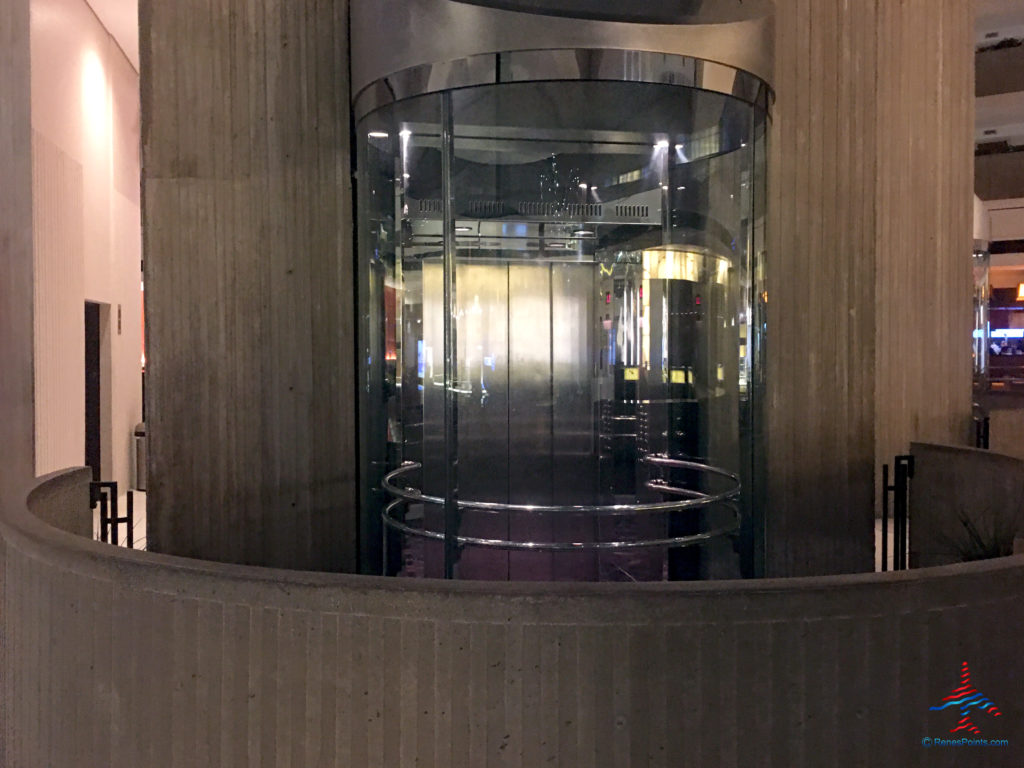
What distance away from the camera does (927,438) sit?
9219 millimetres

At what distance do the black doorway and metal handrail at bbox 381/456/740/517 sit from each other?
26.7 ft

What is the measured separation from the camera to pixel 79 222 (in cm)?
1173

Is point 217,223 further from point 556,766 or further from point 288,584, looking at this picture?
point 556,766

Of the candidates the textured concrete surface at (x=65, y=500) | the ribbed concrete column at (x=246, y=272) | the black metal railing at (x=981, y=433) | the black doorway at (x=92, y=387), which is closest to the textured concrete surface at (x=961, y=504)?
the black metal railing at (x=981, y=433)

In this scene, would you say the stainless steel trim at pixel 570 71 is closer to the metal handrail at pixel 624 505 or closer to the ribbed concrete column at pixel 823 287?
the ribbed concrete column at pixel 823 287

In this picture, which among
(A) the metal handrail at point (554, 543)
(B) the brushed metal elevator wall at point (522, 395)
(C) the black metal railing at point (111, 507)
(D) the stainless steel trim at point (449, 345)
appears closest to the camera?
(D) the stainless steel trim at point (449, 345)

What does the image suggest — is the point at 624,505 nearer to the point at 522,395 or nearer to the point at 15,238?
the point at 522,395

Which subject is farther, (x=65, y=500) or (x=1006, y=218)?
(x=1006, y=218)

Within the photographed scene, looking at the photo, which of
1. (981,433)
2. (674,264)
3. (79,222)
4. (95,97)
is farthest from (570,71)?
(95,97)

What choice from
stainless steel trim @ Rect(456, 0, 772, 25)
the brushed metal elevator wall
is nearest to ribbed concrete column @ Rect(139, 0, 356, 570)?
the brushed metal elevator wall

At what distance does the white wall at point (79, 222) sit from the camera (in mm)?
10297

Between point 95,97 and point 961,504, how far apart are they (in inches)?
446

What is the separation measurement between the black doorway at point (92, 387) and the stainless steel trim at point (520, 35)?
8.81 m

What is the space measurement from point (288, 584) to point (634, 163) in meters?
4.13
